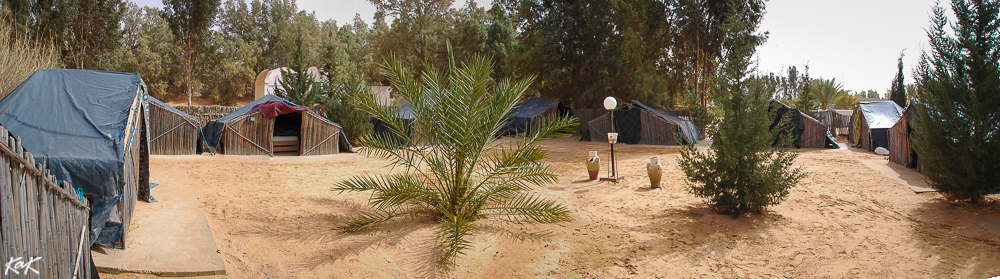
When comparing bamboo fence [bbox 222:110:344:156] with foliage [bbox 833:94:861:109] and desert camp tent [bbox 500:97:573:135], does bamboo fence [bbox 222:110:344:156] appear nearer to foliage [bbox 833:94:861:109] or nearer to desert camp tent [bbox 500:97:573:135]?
desert camp tent [bbox 500:97:573:135]

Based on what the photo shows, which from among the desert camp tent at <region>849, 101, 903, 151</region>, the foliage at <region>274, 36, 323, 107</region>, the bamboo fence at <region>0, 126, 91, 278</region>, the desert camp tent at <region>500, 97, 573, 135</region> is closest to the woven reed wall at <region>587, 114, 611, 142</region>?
the desert camp tent at <region>500, 97, 573, 135</region>

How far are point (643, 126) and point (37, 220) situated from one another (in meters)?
18.5

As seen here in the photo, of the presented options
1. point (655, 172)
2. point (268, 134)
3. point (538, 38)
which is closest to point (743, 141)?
point (655, 172)

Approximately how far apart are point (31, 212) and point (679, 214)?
665 cm

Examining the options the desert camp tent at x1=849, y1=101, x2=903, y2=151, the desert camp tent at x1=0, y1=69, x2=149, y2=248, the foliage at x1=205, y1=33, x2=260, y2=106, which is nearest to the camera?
the desert camp tent at x1=0, y1=69, x2=149, y2=248

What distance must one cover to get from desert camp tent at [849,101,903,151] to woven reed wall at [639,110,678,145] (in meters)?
5.69

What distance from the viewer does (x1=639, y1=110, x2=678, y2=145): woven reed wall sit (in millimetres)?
19109

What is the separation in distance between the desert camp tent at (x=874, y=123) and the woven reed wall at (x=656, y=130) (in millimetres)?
5692

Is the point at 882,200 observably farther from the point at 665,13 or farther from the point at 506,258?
the point at 665,13

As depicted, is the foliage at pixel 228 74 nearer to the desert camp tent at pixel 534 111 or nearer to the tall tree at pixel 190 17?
the tall tree at pixel 190 17

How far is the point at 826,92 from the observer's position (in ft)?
116

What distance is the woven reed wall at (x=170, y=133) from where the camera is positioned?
43.9 feet

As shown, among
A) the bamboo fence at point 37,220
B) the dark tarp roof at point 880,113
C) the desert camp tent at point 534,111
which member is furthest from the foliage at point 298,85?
the dark tarp roof at point 880,113

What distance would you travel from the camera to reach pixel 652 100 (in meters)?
24.1
